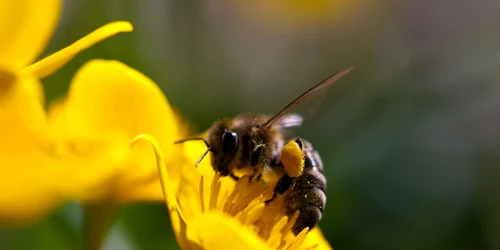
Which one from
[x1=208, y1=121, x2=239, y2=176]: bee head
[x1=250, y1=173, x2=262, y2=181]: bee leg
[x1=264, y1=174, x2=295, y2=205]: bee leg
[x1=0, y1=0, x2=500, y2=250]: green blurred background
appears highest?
[x1=208, y1=121, x2=239, y2=176]: bee head

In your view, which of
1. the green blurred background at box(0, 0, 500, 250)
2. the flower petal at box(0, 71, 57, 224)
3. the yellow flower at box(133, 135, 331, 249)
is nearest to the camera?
the flower petal at box(0, 71, 57, 224)

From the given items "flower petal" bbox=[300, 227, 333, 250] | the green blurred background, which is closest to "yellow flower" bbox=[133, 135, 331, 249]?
"flower petal" bbox=[300, 227, 333, 250]

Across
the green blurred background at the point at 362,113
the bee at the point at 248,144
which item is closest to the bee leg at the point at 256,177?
the bee at the point at 248,144

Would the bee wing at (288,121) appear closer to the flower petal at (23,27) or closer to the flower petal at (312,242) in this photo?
the flower petal at (312,242)

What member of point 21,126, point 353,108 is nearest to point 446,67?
point 353,108

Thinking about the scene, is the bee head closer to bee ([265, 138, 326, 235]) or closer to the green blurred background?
bee ([265, 138, 326, 235])

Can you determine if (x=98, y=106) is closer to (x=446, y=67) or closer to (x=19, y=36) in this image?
(x=19, y=36)

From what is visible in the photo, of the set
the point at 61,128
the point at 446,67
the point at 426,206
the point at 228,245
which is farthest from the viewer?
the point at 446,67

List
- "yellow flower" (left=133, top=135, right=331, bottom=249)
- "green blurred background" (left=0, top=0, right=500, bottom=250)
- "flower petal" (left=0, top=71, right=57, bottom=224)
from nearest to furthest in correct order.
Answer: "flower petal" (left=0, top=71, right=57, bottom=224)
"yellow flower" (left=133, top=135, right=331, bottom=249)
"green blurred background" (left=0, top=0, right=500, bottom=250)
